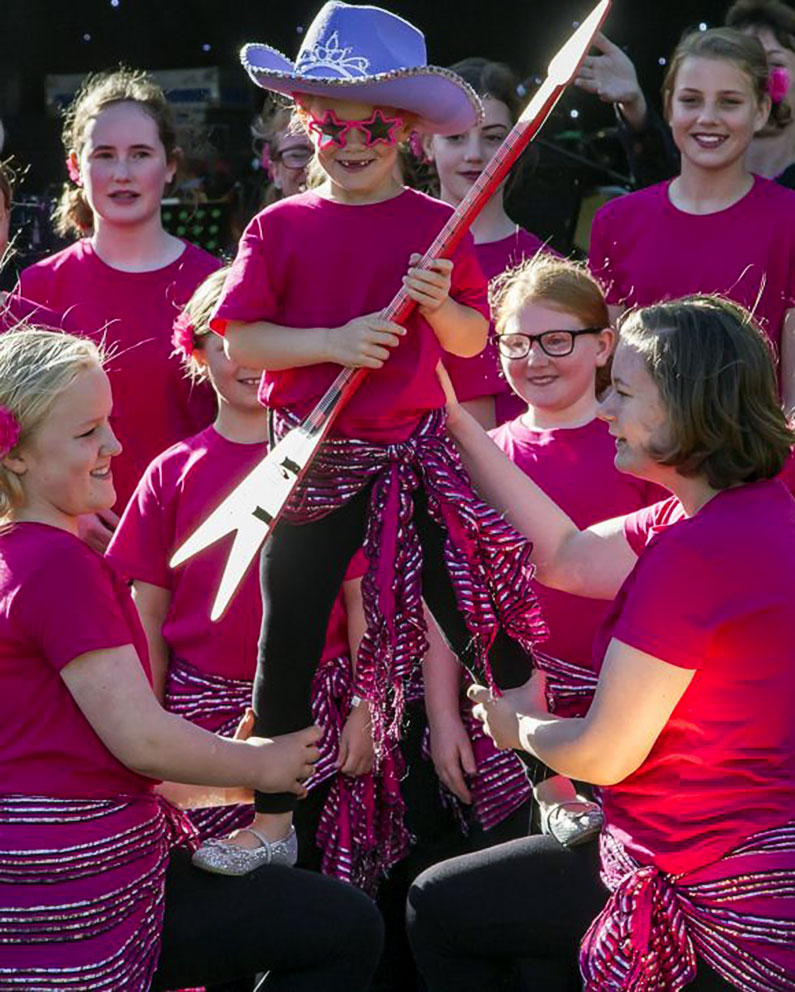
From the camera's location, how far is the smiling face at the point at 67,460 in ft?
7.88

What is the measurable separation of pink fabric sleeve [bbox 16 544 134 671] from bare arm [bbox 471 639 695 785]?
0.67 m

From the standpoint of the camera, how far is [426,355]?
2.63 m

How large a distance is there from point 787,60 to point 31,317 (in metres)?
1.97

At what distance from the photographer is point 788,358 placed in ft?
10.9

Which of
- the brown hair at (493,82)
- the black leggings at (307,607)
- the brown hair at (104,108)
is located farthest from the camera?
the brown hair at (493,82)

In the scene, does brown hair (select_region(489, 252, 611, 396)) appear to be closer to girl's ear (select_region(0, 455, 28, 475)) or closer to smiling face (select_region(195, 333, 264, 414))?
smiling face (select_region(195, 333, 264, 414))

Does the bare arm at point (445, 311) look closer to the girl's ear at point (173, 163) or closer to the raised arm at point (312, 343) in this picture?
the raised arm at point (312, 343)

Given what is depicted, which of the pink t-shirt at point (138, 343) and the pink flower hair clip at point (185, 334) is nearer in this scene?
the pink flower hair clip at point (185, 334)

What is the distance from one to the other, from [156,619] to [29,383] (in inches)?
34.4

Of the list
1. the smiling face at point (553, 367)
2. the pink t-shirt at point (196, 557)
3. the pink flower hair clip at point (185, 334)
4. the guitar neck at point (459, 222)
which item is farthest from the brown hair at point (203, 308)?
the guitar neck at point (459, 222)

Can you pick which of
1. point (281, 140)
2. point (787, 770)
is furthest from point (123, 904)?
point (281, 140)

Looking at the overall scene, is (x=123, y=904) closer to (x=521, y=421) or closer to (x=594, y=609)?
(x=594, y=609)

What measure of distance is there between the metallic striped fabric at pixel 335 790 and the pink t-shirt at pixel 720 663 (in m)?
0.81

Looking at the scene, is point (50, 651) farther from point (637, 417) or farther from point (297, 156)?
point (297, 156)
